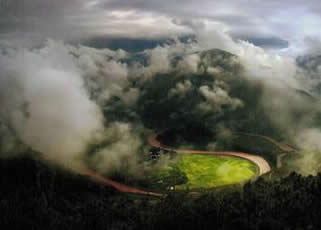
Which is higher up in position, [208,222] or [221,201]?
[221,201]

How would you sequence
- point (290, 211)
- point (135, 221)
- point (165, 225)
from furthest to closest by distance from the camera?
1. point (135, 221)
2. point (165, 225)
3. point (290, 211)

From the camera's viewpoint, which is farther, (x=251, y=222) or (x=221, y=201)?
(x=221, y=201)

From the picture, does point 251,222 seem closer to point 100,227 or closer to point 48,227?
point 100,227

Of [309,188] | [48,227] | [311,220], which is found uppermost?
[309,188]

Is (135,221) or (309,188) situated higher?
(309,188)

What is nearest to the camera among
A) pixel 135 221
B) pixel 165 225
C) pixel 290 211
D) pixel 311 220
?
pixel 311 220

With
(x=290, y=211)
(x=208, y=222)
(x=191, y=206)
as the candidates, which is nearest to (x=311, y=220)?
(x=290, y=211)

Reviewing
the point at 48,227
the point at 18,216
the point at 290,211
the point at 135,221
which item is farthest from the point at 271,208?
the point at 18,216

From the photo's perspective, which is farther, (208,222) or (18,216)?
(18,216)

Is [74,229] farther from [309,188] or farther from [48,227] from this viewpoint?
[309,188]
